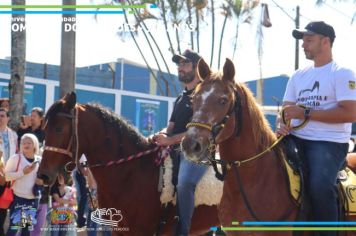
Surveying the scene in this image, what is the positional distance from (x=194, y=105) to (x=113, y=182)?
6.79 feet

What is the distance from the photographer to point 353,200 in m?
5.08

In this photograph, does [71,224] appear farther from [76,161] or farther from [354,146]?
[354,146]

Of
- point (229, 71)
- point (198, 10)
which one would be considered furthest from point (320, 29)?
point (198, 10)

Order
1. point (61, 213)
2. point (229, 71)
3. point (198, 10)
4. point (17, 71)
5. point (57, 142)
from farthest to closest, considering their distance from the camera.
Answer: point (198, 10)
point (17, 71)
point (61, 213)
point (57, 142)
point (229, 71)

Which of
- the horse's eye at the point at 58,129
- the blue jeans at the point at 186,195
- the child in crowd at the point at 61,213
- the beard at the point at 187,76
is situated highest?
the beard at the point at 187,76

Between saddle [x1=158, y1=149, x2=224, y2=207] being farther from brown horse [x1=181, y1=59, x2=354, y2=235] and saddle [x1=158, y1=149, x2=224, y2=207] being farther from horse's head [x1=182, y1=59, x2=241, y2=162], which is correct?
horse's head [x1=182, y1=59, x2=241, y2=162]

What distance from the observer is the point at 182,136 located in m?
6.32

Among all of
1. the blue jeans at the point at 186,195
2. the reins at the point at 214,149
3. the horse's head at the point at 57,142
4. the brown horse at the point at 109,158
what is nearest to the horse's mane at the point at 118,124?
the brown horse at the point at 109,158

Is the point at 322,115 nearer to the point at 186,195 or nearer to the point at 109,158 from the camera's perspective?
the point at 186,195

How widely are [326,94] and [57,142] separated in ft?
9.87

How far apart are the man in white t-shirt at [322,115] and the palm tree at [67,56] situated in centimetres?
734

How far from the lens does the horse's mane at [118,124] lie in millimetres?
6484

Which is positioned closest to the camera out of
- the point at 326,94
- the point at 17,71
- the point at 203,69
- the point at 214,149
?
the point at 214,149

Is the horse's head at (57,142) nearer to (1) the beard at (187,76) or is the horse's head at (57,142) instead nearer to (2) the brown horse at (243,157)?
(1) the beard at (187,76)
